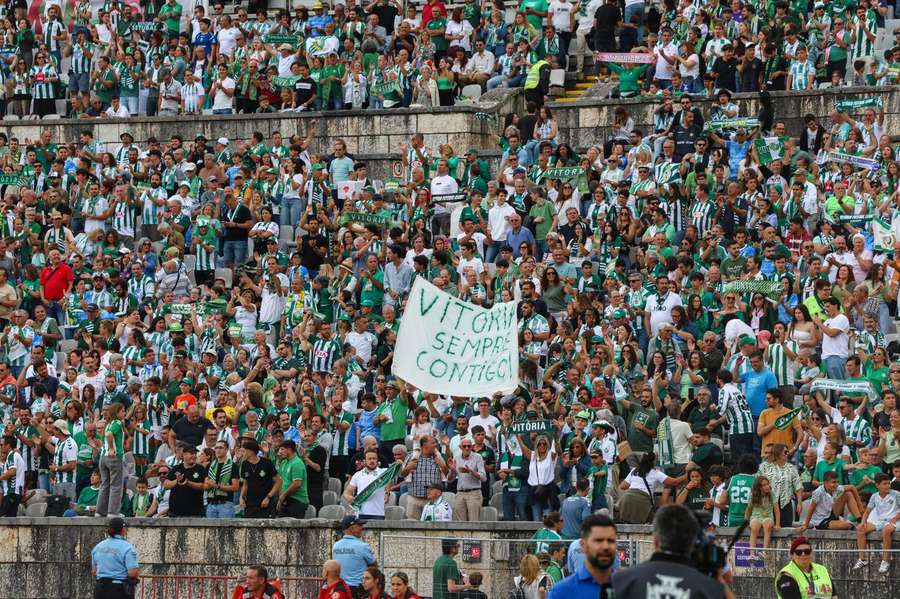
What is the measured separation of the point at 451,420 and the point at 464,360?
5.93ft

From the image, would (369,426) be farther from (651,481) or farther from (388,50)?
(388,50)

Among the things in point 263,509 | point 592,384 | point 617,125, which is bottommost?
point 263,509

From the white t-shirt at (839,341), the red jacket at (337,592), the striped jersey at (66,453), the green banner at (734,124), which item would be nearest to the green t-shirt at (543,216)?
the green banner at (734,124)

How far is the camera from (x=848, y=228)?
24.6 meters

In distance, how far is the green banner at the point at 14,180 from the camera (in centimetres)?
3184

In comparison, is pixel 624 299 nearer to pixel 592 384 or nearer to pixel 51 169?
pixel 592 384

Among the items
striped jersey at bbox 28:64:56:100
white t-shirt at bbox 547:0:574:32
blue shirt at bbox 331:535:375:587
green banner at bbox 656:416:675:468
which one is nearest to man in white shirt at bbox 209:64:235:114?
striped jersey at bbox 28:64:56:100

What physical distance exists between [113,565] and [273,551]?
3209 millimetres

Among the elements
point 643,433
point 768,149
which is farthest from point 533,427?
point 768,149

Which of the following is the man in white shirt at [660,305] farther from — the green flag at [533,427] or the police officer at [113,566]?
the police officer at [113,566]

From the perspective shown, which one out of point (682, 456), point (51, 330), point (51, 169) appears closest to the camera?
point (682, 456)

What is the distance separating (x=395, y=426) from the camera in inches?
906

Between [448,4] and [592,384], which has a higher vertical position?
[448,4]

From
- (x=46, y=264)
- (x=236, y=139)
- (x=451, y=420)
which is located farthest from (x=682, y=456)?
(x=236, y=139)
